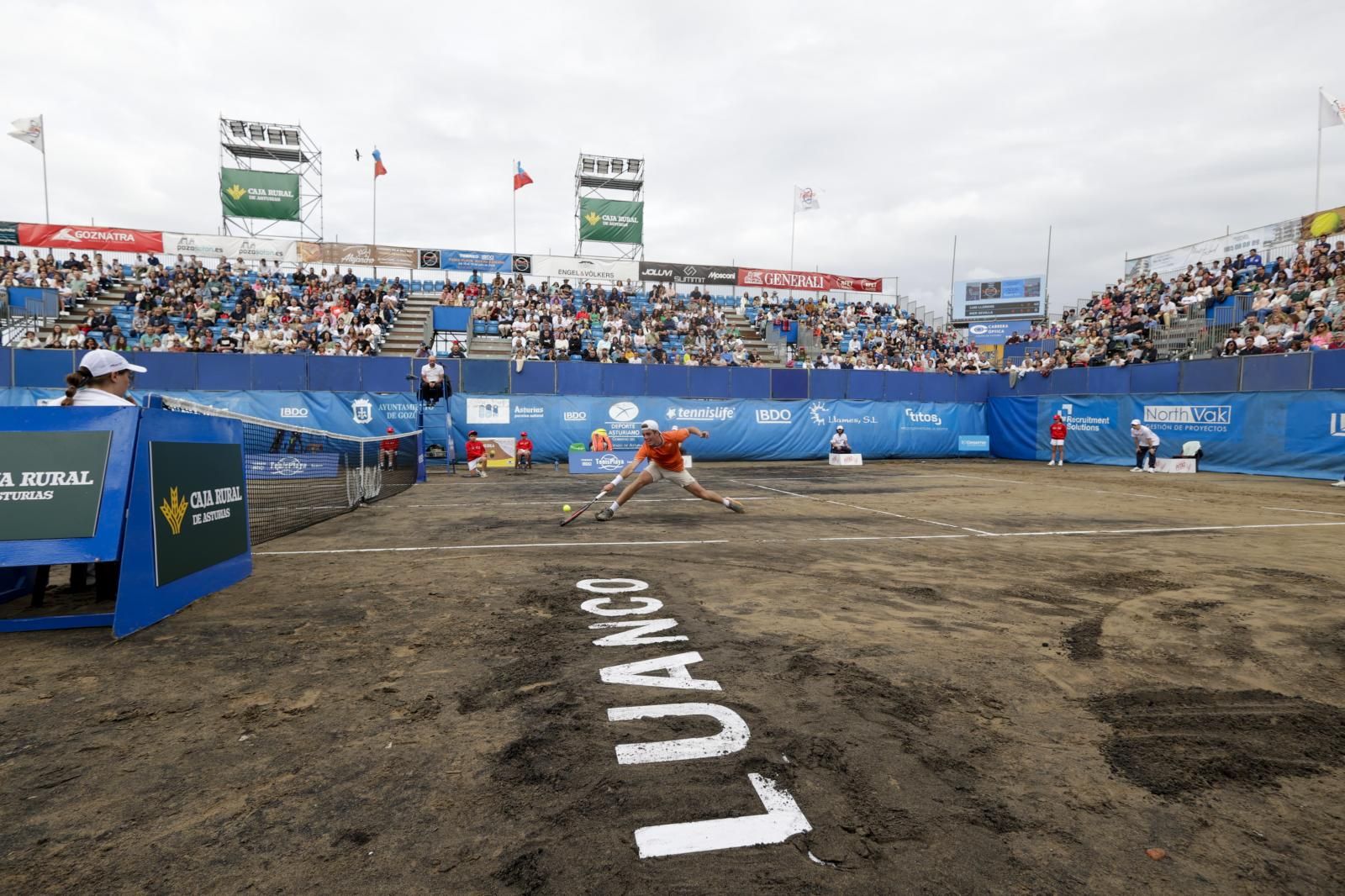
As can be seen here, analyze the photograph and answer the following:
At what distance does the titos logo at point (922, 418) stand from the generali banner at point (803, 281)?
14.9 meters

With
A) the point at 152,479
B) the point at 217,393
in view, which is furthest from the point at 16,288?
the point at 152,479

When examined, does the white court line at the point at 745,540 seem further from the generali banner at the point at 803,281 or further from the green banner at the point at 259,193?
the green banner at the point at 259,193

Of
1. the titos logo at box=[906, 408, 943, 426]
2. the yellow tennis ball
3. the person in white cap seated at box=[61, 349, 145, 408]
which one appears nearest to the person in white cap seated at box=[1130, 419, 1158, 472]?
the titos logo at box=[906, 408, 943, 426]

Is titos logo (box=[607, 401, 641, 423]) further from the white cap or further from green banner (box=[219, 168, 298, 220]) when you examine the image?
green banner (box=[219, 168, 298, 220])

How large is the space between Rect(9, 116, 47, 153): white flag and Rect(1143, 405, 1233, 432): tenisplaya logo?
53.8m

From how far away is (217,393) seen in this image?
20.3 m

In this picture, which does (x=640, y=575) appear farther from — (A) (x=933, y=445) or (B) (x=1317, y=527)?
(A) (x=933, y=445)

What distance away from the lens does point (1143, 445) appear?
70.7 feet

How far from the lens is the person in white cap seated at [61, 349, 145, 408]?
17.0 ft

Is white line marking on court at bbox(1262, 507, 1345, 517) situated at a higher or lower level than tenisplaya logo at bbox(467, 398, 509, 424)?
lower

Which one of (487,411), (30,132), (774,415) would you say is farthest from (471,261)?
(30,132)

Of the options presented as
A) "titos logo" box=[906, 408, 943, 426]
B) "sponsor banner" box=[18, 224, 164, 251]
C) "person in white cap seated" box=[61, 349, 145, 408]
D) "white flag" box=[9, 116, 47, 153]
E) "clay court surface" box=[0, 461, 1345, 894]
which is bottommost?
"clay court surface" box=[0, 461, 1345, 894]

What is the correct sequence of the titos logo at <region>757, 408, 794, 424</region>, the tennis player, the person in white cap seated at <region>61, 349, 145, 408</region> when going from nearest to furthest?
1. the person in white cap seated at <region>61, 349, 145, 408</region>
2. the tennis player
3. the titos logo at <region>757, 408, 794, 424</region>

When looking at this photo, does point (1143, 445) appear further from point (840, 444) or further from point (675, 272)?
point (675, 272)
